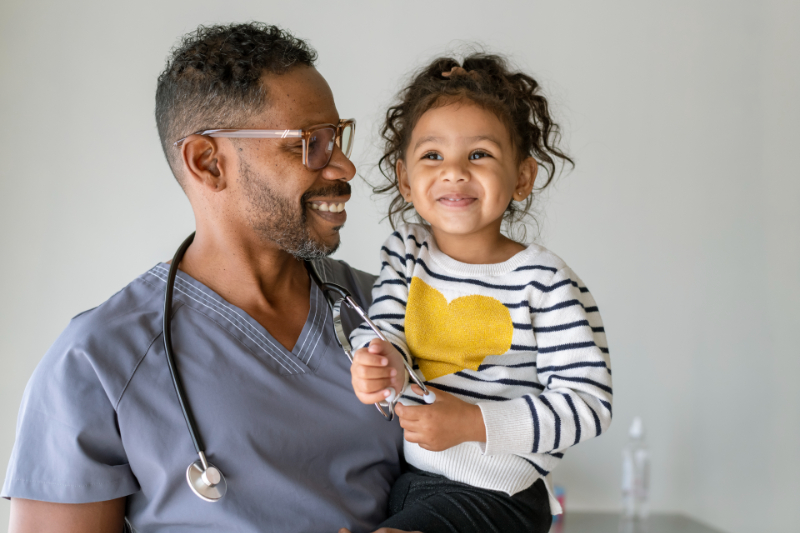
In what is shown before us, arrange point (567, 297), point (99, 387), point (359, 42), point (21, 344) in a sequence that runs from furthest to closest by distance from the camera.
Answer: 1. point (359, 42)
2. point (21, 344)
3. point (567, 297)
4. point (99, 387)

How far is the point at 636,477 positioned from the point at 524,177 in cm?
183

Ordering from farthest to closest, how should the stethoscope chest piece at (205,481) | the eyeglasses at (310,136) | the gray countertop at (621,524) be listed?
1. the gray countertop at (621,524)
2. the eyeglasses at (310,136)
3. the stethoscope chest piece at (205,481)

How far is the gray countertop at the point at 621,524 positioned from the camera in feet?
8.44

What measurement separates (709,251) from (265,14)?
207cm

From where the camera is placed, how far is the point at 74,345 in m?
1.18

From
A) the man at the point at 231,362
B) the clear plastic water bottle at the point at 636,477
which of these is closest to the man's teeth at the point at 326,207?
the man at the point at 231,362

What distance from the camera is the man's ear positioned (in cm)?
146

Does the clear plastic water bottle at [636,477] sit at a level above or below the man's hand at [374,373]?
below

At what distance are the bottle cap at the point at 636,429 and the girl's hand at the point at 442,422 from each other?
1.65 m

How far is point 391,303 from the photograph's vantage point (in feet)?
4.59

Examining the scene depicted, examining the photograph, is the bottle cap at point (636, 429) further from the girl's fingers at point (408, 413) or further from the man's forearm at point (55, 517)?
the man's forearm at point (55, 517)

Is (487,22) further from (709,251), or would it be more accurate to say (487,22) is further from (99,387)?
(99,387)

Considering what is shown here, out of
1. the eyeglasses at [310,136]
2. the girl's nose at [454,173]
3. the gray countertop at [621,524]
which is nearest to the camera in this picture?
the girl's nose at [454,173]

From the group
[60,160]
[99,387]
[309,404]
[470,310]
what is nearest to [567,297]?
[470,310]
